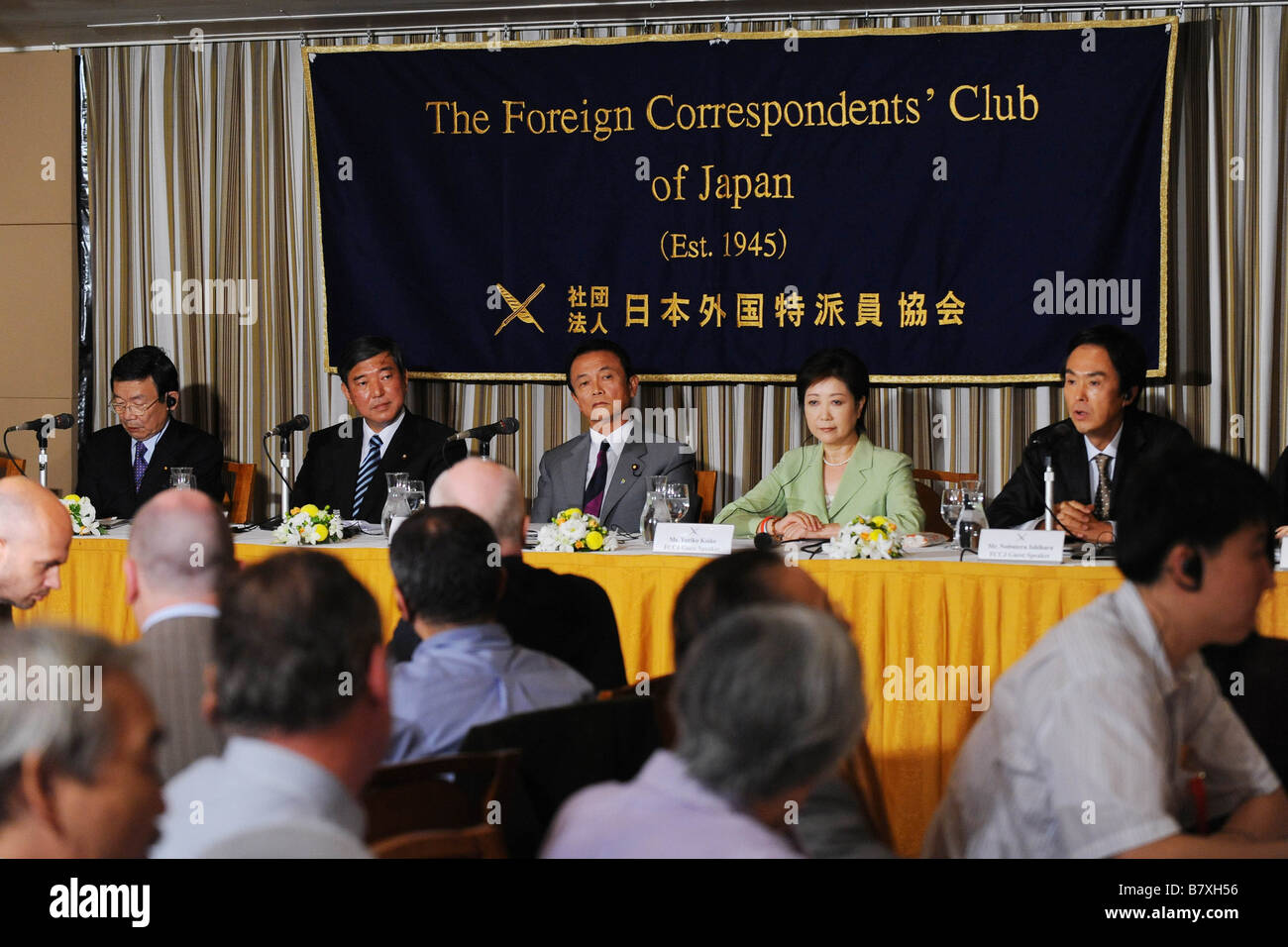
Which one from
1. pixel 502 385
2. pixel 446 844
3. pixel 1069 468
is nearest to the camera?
pixel 446 844

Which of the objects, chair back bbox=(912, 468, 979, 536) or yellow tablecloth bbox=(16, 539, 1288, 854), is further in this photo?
chair back bbox=(912, 468, 979, 536)

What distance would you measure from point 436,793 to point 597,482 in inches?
99.6

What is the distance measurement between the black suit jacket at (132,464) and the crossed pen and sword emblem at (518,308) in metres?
1.19

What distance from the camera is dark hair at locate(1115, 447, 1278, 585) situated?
4.69 ft

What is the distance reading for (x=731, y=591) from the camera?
4.82 ft

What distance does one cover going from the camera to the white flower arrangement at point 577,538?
325 centimetres

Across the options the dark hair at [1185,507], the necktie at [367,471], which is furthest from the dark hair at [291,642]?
the necktie at [367,471]

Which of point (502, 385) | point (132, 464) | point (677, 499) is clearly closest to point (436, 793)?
point (677, 499)

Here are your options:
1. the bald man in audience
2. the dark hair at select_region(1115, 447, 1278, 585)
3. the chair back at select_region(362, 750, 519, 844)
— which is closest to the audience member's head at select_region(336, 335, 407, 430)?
the bald man in audience

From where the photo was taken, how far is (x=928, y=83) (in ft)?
14.4

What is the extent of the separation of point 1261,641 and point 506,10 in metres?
3.71

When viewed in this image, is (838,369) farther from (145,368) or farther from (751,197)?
(145,368)

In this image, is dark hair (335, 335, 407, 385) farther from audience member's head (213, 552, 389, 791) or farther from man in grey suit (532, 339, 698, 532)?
audience member's head (213, 552, 389, 791)

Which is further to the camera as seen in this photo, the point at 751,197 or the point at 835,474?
the point at 751,197
